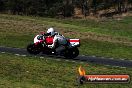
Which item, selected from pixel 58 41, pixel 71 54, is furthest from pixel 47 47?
pixel 71 54

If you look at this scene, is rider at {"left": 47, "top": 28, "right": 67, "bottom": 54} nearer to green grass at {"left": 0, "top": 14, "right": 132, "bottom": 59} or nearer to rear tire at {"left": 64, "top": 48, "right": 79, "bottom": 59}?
rear tire at {"left": 64, "top": 48, "right": 79, "bottom": 59}

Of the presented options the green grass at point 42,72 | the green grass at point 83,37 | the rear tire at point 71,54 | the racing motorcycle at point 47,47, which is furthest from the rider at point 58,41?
the green grass at point 83,37

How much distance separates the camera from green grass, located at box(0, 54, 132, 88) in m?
17.2

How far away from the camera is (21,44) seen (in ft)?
108

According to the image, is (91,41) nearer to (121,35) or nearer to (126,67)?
(121,35)

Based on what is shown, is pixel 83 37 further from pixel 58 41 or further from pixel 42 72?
pixel 42 72

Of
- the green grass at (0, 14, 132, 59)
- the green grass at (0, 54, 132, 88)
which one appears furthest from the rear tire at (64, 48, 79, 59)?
the green grass at (0, 14, 132, 59)

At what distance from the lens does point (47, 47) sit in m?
26.5

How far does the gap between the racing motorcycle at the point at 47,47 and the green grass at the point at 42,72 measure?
1.81 m

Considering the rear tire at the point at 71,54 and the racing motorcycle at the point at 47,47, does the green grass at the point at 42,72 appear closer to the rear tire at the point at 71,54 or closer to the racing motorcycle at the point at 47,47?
the racing motorcycle at the point at 47,47

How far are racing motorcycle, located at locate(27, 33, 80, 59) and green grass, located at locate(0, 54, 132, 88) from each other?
1809 millimetres

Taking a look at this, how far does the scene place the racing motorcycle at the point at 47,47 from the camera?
86.2 ft

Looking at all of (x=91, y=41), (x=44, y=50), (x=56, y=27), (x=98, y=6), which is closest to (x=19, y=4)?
(x=98, y=6)

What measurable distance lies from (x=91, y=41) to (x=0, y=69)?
20.4 m
